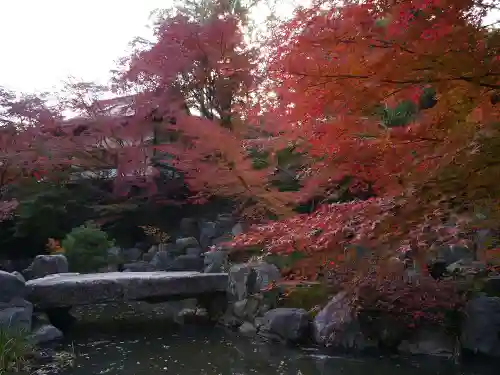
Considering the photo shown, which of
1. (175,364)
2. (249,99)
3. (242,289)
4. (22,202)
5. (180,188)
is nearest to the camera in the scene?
(175,364)

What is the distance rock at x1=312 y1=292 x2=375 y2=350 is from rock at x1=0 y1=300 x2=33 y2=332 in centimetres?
422

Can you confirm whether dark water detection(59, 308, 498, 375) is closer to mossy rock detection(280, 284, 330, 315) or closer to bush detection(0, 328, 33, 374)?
bush detection(0, 328, 33, 374)

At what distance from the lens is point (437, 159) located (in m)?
3.73

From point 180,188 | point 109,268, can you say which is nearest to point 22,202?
point 109,268

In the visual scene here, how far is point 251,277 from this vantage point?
9.18m

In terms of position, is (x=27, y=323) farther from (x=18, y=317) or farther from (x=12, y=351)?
(x=12, y=351)

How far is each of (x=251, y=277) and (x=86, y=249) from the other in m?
5.74

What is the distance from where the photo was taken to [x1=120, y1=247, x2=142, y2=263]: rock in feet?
49.1

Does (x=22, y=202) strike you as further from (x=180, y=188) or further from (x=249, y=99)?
(x=249, y=99)

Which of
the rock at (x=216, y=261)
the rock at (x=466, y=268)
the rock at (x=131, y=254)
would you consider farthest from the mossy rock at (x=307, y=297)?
the rock at (x=131, y=254)

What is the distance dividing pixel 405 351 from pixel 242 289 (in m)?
3.16

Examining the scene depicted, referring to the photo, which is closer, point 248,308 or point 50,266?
point 248,308

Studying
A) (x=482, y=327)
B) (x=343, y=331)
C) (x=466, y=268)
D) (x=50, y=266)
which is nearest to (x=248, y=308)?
(x=343, y=331)

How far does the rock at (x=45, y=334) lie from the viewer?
7621mm
